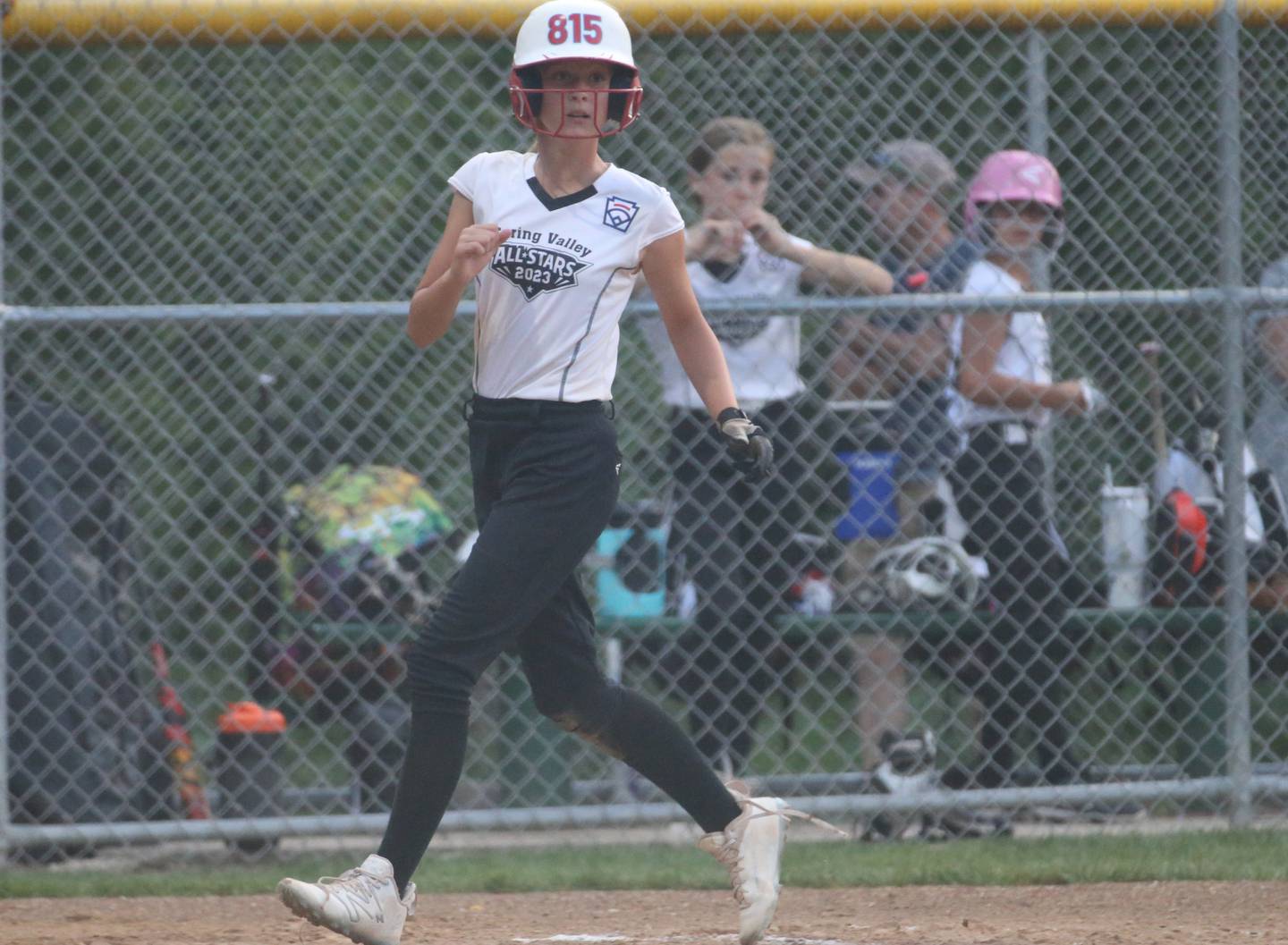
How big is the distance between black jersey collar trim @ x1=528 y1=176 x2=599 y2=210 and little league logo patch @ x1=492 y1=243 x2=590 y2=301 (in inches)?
3.5

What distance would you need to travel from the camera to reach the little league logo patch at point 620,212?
10.5ft

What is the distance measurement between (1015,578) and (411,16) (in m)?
2.32

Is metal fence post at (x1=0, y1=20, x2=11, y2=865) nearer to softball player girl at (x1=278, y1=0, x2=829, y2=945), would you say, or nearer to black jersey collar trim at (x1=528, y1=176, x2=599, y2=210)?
softball player girl at (x1=278, y1=0, x2=829, y2=945)

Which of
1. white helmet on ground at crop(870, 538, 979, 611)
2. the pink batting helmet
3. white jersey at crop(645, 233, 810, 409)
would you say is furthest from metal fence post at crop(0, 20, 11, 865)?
the pink batting helmet

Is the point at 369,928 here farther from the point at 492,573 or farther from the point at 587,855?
the point at 587,855

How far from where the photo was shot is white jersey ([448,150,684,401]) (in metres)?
3.16

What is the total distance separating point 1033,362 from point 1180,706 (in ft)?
5.28

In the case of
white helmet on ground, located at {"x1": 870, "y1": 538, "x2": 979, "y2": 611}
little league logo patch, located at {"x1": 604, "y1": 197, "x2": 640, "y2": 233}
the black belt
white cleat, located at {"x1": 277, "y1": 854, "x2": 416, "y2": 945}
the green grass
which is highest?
little league logo patch, located at {"x1": 604, "y1": 197, "x2": 640, "y2": 233}

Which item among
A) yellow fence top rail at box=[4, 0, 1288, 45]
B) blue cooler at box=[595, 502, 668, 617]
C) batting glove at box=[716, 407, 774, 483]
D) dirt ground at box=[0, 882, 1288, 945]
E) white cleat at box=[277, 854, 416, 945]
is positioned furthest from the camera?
blue cooler at box=[595, 502, 668, 617]

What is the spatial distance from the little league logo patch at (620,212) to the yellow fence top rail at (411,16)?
1653 mm

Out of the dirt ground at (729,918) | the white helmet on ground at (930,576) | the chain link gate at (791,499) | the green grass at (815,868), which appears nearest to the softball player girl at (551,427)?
the dirt ground at (729,918)

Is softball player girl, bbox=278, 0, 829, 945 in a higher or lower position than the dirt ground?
higher

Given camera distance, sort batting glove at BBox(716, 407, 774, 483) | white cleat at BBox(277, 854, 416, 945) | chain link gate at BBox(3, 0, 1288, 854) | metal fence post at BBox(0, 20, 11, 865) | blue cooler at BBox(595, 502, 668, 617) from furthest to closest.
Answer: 1. blue cooler at BBox(595, 502, 668, 617)
2. chain link gate at BBox(3, 0, 1288, 854)
3. metal fence post at BBox(0, 20, 11, 865)
4. batting glove at BBox(716, 407, 774, 483)
5. white cleat at BBox(277, 854, 416, 945)

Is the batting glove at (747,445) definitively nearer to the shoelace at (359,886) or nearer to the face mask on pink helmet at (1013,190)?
the shoelace at (359,886)
